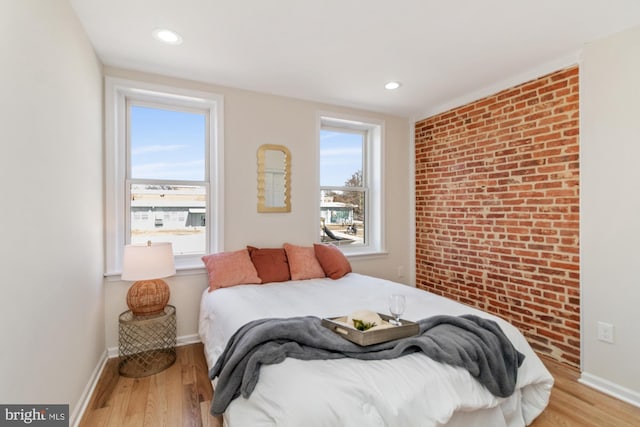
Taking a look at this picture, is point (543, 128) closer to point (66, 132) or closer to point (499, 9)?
point (499, 9)

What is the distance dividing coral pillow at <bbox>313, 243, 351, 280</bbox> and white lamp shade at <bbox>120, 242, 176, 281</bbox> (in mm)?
1411

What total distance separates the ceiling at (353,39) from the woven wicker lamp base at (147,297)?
184 centimetres

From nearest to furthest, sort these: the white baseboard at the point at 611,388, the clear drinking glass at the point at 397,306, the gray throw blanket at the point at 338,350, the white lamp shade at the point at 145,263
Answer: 1. the gray throw blanket at the point at 338,350
2. the clear drinking glass at the point at 397,306
3. the white baseboard at the point at 611,388
4. the white lamp shade at the point at 145,263

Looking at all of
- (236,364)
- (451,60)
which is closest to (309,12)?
(451,60)

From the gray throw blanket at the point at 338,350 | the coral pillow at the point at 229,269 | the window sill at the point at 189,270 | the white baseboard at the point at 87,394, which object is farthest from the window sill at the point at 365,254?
the white baseboard at the point at 87,394

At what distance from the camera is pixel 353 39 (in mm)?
2361

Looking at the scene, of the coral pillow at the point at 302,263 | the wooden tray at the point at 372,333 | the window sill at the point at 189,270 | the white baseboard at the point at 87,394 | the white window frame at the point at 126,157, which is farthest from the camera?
the coral pillow at the point at 302,263

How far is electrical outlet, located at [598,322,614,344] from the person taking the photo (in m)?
2.29

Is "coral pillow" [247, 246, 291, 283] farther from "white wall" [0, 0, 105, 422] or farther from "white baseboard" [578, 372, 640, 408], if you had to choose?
"white baseboard" [578, 372, 640, 408]

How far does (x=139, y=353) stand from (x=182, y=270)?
73cm

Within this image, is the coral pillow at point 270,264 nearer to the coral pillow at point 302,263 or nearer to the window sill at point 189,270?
the coral pillow at point 302,263

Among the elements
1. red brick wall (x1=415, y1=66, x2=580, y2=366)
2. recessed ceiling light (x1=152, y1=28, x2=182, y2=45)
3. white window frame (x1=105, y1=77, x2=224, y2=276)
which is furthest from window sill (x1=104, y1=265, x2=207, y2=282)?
red brick wall (x1=415, y1=66, x2=580, y2=366)

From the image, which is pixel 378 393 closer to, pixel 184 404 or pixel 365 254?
pixel 184 404

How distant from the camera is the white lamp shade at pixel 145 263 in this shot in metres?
2.48
